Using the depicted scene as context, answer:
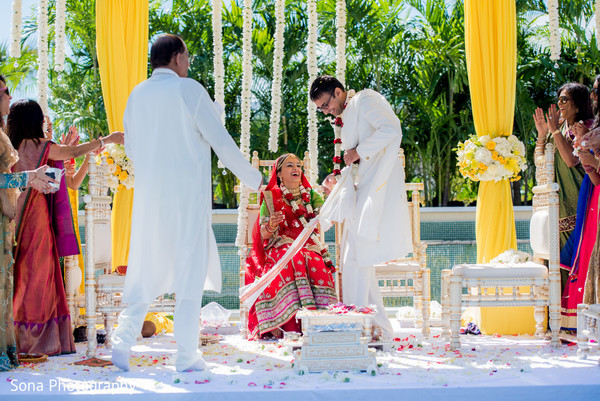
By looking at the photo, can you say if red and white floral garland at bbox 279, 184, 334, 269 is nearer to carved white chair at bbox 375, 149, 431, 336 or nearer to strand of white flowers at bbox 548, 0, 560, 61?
carved white chair at bbox 375, 149, 431, 336

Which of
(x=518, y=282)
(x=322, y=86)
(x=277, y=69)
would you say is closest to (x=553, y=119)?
(x=518, y=282)

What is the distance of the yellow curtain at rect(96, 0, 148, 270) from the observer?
484 centimetres

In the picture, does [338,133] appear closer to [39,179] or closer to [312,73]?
[312,73]

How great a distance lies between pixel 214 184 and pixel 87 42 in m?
3.30

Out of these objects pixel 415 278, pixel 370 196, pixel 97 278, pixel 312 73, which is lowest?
pixel 415 278

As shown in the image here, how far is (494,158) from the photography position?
14.9 feet

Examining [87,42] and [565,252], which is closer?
[565,252]

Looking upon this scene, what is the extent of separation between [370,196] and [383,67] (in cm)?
728

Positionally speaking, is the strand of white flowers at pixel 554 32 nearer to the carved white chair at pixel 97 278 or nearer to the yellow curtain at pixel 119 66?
the yellow curtain at pixel 119 66

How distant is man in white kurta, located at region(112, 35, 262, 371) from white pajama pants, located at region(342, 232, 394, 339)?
109cm

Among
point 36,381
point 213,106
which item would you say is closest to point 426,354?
point 213,106

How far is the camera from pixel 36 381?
3033 mm

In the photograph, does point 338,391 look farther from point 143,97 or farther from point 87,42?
point 87,42

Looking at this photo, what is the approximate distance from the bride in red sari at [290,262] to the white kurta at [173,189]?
1.16m
